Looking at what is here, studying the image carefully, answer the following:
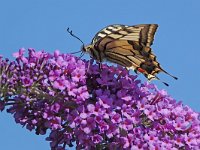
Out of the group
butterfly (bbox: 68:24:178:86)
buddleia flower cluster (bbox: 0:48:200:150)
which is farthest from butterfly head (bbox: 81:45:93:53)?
buddleia flower cluster (bbox: 0:48:200:150)

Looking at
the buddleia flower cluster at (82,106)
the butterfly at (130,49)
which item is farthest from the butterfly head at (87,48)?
the buddleia flower cluster at (82,106)

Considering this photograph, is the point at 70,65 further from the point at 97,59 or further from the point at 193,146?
the point at 193,146

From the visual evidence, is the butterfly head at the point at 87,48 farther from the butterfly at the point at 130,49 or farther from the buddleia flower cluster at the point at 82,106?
the buddleia flower cluster at the point at 82,106

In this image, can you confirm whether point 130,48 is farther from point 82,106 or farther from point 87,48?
point 82,106

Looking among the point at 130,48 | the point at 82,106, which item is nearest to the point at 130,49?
the point at 130,48

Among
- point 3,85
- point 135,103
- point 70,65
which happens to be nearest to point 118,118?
point 135,103

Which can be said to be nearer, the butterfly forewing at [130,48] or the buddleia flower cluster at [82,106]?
the buddleia flower cluster at [82,106]
